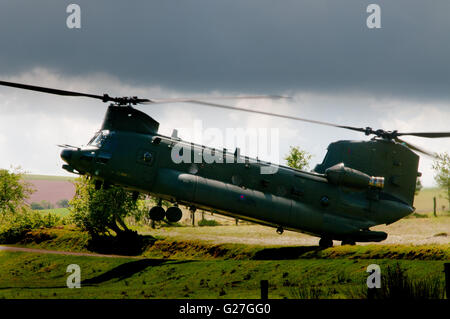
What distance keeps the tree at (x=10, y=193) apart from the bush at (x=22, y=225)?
18.6 metres

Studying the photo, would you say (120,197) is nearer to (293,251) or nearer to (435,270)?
(293,251)

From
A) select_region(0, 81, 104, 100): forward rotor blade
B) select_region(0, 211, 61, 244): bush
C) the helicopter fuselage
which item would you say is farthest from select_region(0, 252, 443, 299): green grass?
select_region(0, 211, 61, 244): bush

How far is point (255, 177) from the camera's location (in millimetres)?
26250

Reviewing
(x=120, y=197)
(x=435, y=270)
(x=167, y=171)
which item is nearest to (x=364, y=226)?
(x=435, y=270)

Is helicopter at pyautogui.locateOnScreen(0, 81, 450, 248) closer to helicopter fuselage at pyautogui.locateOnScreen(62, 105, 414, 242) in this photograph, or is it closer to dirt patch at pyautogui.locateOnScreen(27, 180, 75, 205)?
helicopter fuselage at pyautogui.locateOnScreen(62, 105, 414, 242)

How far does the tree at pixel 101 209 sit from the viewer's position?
4200cm

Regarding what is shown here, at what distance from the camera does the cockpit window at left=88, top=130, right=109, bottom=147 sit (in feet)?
83.0

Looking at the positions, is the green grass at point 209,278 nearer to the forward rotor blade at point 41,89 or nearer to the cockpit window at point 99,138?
the cockpit window at point 99,138

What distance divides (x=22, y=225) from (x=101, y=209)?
1352cm

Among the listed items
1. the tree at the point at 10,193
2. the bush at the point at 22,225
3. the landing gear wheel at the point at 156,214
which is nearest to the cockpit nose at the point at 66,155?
the landing gear wheel at the point at 156,214

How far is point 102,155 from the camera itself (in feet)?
81.6

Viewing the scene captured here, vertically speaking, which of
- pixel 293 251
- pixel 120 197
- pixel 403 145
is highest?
pixel 403 145

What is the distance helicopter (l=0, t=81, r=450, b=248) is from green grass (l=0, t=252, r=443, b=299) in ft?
9.92
